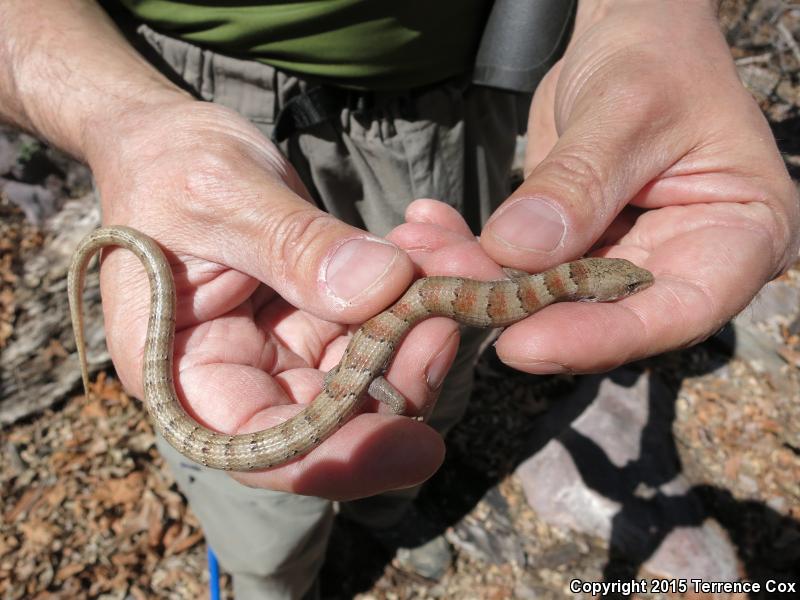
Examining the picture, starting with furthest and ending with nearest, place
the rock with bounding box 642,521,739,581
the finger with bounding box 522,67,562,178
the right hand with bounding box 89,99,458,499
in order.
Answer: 1. the rock with bounding box 642,521,739,581
2. the finger with bounding box 522,67,562,178
3. the right hand with bounding box 89,99,458,499

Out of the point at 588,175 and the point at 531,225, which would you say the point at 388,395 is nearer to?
the point at 531,225

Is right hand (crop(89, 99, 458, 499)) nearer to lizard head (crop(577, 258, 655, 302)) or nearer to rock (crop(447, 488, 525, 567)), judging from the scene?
lizard head (crop(577, 258, 655, 302))

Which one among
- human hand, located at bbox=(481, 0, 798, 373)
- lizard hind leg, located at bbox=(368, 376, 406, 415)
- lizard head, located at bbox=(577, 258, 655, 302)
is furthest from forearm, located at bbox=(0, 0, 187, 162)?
lizard head, located at bbox=(577, 258, 655, 302)

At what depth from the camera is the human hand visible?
2.72 metres

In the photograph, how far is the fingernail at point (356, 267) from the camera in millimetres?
2607

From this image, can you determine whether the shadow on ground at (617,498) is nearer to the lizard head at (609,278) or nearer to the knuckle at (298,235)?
the lizard head at (609,278)

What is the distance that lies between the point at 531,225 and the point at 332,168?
173 centimetres

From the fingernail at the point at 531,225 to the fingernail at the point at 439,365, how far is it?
60cm

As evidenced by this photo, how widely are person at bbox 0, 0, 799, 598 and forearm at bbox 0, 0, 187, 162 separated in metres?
0.01

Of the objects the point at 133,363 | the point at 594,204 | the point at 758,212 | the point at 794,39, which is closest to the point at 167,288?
the point at 133,363

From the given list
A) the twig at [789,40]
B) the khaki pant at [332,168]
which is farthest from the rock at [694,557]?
the twig at [789,40]

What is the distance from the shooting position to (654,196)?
330cm

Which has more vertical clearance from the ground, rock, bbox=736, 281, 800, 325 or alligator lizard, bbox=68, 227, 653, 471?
alligator lizard, bbox=68, 227, 653, 471

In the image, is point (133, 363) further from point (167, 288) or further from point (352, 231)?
point (352, 231)
